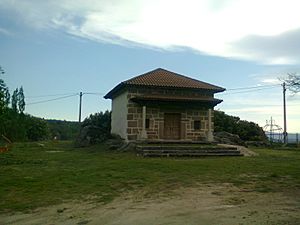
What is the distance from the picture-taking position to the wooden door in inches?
1001

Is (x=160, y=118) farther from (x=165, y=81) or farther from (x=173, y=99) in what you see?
(x=165, y=81)

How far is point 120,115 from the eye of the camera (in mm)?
27234

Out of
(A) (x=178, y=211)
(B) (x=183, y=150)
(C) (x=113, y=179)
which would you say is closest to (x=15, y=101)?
(B) (x=183, y=150)

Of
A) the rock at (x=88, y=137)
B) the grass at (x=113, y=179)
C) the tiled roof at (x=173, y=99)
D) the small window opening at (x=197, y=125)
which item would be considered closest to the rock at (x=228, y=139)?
the small window opening at (x=197, y=125)

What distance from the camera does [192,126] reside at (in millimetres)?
25875

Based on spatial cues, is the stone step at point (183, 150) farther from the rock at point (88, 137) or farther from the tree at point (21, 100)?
the tree at point (21, 100)

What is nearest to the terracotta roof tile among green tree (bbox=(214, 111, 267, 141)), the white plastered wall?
the white plastered wall

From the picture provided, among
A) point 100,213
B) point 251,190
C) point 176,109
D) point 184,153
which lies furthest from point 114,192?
point 176,109

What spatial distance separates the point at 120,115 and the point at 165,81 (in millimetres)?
3952

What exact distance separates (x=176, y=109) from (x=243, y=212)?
18270 mm

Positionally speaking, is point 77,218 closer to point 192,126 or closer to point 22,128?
point 192,126

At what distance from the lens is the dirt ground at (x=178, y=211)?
684cm

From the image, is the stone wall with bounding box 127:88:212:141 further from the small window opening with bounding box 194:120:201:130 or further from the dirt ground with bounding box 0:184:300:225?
the dirt ground with bounding box 0:184:300:225

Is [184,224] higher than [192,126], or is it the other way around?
[192,126]
